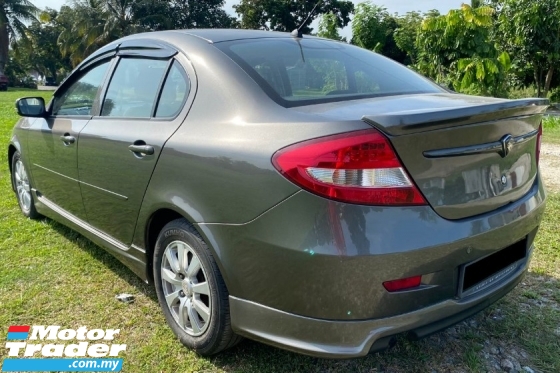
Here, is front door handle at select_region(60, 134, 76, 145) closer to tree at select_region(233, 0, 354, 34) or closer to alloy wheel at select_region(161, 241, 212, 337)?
alloy wheel at select_region(161, 241, 212, 337)

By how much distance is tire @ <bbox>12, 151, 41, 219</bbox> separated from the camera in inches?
168

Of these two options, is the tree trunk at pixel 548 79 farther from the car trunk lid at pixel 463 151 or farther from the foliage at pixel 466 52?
the car trunk lid at pixel 463 151

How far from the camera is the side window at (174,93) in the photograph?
2.36 m

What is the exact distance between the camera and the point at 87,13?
117ft

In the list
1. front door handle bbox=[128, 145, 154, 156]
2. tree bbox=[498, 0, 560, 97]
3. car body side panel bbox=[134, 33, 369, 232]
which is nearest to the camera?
car body side panel bbox=[134, 33, 369, 232]

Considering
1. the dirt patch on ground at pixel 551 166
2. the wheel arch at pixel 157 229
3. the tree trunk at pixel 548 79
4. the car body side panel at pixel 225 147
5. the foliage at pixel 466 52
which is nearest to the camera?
the car body side panel at pixel 225 147

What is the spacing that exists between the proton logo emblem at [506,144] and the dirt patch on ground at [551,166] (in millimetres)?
3812

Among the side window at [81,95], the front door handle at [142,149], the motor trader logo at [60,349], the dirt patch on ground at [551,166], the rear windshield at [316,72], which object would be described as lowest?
the dirt patch on ground at [551,166]

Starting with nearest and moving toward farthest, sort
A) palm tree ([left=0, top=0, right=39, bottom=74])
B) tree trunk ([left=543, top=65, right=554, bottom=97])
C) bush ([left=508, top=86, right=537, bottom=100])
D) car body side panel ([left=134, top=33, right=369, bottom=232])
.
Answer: car body side panel ([left=134, top=33, right=369, bottom=232])
tree trunk ([left=543, top=65, right=554, bottom=97])
bush ([left=508, top=86, right=537, bottom=100])
palm tree ([left=0, top=0, right=39, bottom=74])

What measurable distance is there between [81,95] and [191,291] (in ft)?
6.11

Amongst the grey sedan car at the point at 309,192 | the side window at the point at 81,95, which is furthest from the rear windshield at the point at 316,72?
the side window at the point at 81,95

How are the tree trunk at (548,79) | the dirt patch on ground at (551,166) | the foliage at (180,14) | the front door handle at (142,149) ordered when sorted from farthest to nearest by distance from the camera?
the foliage at (180,14) → the tree trunk at (548,79) → the dirt patch on ground at (551,166) → the front door handle at (142,149)

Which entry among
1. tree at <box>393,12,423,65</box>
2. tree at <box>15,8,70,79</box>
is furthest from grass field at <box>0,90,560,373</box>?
tree at <box>15,8,70,79</box>

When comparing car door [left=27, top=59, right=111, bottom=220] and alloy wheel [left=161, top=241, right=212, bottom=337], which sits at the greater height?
car door [left=27, top=59, right=111, bottom=220]
